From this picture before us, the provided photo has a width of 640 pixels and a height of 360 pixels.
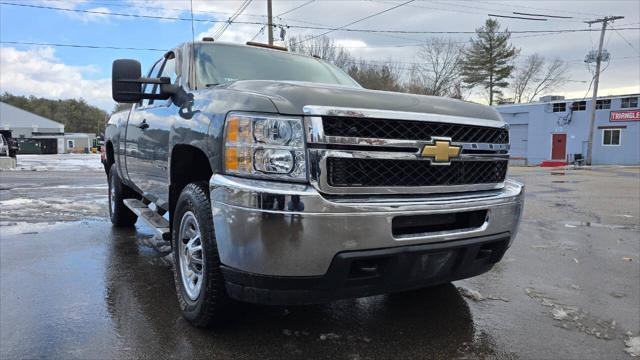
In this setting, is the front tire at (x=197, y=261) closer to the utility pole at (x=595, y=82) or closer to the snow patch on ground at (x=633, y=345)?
the snow patch on ground at (x=633, y=345)

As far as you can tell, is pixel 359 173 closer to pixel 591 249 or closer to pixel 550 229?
pixel 591 249

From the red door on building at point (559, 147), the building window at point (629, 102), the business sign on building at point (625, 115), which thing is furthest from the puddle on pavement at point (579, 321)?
the red door on building at point (559, 147)

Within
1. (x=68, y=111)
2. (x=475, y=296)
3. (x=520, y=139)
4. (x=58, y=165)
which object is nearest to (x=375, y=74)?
(x=520, y=139)

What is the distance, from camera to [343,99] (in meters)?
2.56

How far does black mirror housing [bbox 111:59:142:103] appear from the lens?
11.8 ft

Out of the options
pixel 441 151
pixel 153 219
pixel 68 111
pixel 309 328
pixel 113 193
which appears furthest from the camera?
pixel 68 111

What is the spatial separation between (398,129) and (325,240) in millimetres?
745

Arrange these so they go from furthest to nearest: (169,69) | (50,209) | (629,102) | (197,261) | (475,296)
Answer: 1. (629,102)
2. (50,209)
3. (169,69)
4. (475,296)
5. (197,261)

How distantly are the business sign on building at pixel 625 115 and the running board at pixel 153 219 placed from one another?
3778 cm

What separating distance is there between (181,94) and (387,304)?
2212 millimetres

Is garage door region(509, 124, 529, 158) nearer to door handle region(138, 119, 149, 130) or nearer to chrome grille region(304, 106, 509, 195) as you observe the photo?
door handle region(138, 119, 149, 130)

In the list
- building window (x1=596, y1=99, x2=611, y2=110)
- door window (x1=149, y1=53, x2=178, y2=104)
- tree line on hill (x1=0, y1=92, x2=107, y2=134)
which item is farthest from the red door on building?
tree line on hill (x1=0, y1=92, x2=107, y2=134)

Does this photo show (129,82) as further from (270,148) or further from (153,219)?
(270,148)

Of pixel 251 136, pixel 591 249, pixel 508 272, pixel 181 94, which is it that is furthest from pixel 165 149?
pixel 591 249
